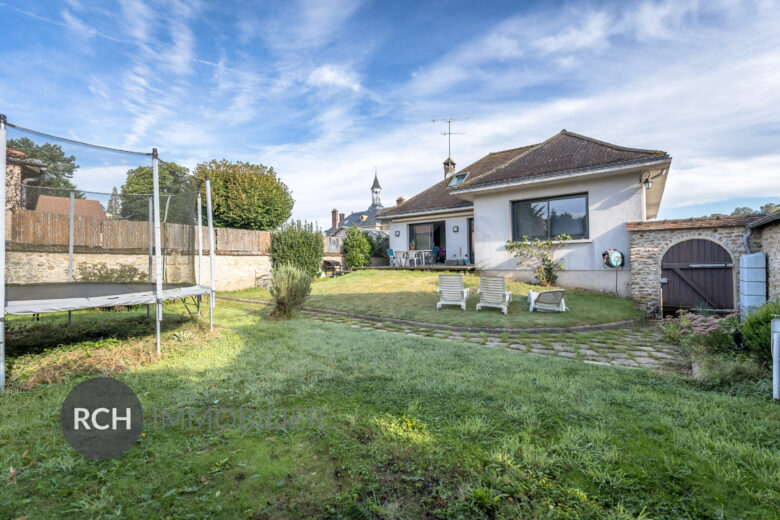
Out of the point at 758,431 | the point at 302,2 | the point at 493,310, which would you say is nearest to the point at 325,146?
the point at 302,2

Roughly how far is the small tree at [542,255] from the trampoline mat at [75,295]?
36.0 feet

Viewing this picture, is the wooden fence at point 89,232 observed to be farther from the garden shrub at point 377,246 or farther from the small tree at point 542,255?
the garden shrub at point 377,246

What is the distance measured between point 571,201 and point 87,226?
44.4ft

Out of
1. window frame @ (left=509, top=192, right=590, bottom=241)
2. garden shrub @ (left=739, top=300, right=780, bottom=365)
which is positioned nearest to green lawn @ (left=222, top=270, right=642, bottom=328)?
window frame @ (left=509, top=192, right=590, bottom=241)

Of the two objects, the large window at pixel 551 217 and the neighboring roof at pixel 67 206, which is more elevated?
the large window at pixel 551 217

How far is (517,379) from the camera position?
3502 millimetres

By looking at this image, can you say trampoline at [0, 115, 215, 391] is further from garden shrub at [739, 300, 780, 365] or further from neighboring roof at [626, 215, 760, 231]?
neighboring roof at [626, 215, 760, 231]

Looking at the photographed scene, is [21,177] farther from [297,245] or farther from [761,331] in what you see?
[297,245]

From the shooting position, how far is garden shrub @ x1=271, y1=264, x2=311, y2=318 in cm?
730

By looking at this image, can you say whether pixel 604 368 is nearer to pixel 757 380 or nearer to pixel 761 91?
pixel 757 380

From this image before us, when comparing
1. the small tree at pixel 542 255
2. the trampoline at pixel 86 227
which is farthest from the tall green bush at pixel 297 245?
the trampoline at pixel 86 227

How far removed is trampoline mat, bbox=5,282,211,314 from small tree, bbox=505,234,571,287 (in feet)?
36.0

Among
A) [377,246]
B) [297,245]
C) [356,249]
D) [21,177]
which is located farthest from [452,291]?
[377,246]

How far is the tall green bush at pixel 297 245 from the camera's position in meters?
15.5
